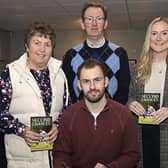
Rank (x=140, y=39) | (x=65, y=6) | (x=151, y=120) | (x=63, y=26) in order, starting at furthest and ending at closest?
(x=140, y=39) < (x=63, y=26) < (x=65, y=6) < (x=151, y=120)

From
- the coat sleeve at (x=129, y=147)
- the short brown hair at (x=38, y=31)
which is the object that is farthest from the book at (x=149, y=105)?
the short brown hair at (x=38, y=31)

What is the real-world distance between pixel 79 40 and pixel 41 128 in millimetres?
8742

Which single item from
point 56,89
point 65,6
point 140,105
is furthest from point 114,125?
point 65,6

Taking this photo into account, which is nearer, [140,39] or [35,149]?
[35,149]

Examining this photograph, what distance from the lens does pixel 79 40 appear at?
10.9 meters

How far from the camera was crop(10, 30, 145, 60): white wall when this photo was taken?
10609 mm

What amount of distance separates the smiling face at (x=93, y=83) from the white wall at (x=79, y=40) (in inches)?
325

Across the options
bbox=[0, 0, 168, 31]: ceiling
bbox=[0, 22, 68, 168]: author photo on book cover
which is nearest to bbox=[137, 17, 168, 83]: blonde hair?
bbox=[0, 22, 68, 168]: author photo on book cover

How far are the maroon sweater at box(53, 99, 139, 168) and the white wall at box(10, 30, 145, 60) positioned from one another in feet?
27.2

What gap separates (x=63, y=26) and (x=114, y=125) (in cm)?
805

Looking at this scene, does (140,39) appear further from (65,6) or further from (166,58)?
(166,58)

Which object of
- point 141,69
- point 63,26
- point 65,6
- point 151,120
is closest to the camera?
point 151,120

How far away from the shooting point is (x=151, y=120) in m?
2.41

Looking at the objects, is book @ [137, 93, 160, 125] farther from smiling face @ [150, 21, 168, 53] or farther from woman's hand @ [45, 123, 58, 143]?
woman's hand @ [45, 123, 58, 143]
